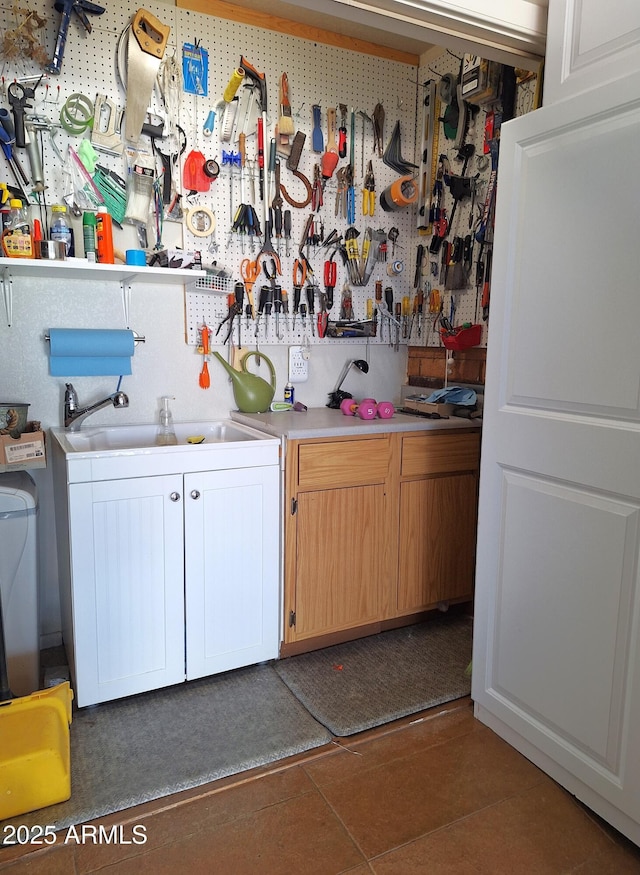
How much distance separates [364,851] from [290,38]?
3.05 metres

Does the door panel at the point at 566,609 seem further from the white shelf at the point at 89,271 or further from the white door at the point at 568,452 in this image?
the white shelf at the point at 89,271

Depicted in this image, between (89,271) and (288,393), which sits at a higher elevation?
(89,271)

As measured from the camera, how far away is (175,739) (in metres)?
1.97

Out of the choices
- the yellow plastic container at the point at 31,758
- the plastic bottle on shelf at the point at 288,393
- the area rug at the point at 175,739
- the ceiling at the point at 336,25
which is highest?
the ceiling at the point at 336,25

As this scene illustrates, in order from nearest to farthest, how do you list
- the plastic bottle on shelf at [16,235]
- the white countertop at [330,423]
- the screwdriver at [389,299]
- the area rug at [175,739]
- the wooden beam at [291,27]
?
the area rug at [175,739] < the plastic bottle on shelf at [16,235] < the white countertop at [330,423] < the wooden beam at [291,27] < the screwdriver at [389,299]

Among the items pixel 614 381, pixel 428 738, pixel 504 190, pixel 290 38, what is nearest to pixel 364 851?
pixel 428 738

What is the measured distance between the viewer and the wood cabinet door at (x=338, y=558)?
2.37 metres

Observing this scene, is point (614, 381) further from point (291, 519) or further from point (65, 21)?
point (65, 21)

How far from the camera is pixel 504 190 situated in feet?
6.07

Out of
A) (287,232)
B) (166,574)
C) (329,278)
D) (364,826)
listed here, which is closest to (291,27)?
(287,232)

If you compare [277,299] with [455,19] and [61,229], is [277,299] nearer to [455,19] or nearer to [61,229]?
[61,229]

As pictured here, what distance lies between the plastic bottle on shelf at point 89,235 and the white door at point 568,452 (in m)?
1.44

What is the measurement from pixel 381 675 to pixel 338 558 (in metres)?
0.47

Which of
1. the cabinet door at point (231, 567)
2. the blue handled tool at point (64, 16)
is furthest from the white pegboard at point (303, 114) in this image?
the cabinet door at point (231, 567)
